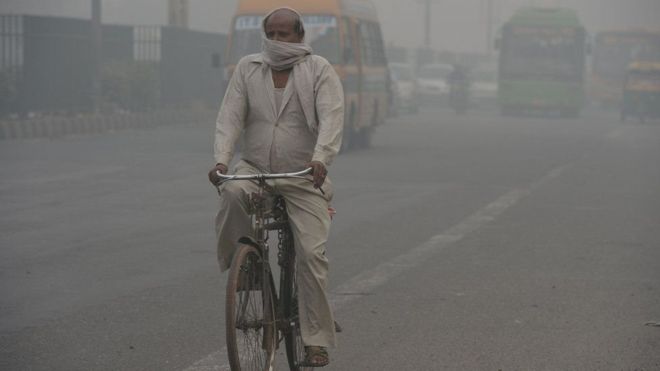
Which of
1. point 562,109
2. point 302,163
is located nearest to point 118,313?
point 302,163

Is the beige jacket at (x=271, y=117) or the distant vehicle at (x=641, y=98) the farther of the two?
the distant vehicle at (x=641, y=98)

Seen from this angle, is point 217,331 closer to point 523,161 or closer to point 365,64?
point 523,161

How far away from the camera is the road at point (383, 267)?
20.6 feet

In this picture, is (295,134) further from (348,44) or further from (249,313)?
(348,44)

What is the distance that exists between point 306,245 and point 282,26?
878 millimetres

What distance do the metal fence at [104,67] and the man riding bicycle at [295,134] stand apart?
19561 mm

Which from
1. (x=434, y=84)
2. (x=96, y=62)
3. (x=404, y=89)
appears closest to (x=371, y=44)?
(x=96, y=62)

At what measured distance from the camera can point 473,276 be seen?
859 cm

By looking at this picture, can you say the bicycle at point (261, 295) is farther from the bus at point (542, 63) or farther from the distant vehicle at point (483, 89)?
the distant vehicle at point (483, 89)

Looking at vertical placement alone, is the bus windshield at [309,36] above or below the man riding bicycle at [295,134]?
above

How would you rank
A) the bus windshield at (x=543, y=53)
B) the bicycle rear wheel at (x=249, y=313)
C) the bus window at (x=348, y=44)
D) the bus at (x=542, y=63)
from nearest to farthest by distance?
the bicycle rear wheel at (x=249, y=313)
the bus window at (x=348, y=44)
the bus at (x=542, y=63)
the bus windshield at (x=543, y=53)

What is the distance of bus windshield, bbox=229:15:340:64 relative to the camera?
21.2m

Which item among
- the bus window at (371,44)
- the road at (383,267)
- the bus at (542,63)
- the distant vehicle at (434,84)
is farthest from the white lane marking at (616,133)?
the distant vehicle at (434,84)

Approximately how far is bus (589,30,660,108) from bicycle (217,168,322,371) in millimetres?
50679
